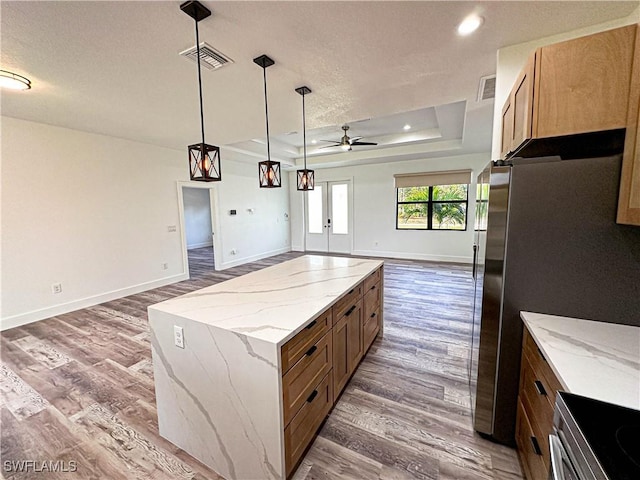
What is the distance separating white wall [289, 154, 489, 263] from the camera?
6.14 meters

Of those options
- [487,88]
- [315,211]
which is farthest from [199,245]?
[487,88]

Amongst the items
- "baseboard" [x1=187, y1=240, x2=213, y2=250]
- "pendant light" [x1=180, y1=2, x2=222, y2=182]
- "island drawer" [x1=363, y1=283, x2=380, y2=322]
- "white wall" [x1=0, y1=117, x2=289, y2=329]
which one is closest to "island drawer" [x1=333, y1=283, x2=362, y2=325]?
"island drawer" [x1=363, y1=283, x2=380, y2=322]

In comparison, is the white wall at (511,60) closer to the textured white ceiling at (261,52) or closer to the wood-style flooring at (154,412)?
the textured white ceiling at (261,52)

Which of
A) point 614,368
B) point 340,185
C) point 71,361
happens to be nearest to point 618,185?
point 614,368

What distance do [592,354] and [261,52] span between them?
2.69 m

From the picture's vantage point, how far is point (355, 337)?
7.09 ft

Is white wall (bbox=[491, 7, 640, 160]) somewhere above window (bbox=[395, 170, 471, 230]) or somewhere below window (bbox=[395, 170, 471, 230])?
above

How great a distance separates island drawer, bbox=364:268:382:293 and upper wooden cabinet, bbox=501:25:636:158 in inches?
58.7

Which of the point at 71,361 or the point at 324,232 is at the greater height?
the point at 324,232

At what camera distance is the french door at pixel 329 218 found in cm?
751

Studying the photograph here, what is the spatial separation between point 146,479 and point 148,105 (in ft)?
11.3

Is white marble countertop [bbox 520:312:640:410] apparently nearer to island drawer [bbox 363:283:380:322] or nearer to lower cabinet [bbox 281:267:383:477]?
lower cabinet [bbox 281:267:383:477]

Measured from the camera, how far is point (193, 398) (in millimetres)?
1445

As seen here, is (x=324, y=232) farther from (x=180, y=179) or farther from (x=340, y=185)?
(x=180, y=179)
